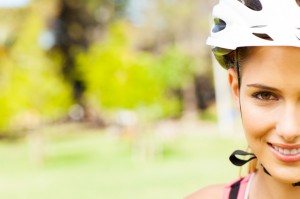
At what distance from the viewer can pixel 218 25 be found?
204 cm

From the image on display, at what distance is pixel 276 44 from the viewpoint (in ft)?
5.74

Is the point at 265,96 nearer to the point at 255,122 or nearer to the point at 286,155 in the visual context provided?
the point at 255,122

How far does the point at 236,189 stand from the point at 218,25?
66cm

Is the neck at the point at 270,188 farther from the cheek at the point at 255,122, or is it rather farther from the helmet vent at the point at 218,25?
the helmet vent at the point at 218,25

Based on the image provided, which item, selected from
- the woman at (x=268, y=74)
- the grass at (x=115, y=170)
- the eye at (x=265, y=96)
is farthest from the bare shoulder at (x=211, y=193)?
the grass at (x=115, y=170)

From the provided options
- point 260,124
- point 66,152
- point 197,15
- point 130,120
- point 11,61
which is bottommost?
point 260,124

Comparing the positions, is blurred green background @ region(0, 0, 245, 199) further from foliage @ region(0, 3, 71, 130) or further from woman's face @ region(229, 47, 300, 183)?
woman's face @ region(229, 47, 300, 183)

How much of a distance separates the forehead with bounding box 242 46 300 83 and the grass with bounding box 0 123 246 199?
11.0 metres

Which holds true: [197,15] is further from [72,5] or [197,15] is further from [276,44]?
[276,44]

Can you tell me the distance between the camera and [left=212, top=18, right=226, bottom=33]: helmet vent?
2001 millimetres

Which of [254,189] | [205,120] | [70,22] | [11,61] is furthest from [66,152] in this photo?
[254,189]

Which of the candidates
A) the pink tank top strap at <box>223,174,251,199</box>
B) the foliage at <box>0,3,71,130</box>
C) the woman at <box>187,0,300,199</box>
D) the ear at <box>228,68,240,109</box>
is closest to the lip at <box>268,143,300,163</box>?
the woman at <box>187,0,300,199</box>

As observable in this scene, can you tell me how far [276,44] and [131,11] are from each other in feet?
116

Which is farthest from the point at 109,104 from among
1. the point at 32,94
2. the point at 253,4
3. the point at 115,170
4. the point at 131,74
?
the point at 253,4
